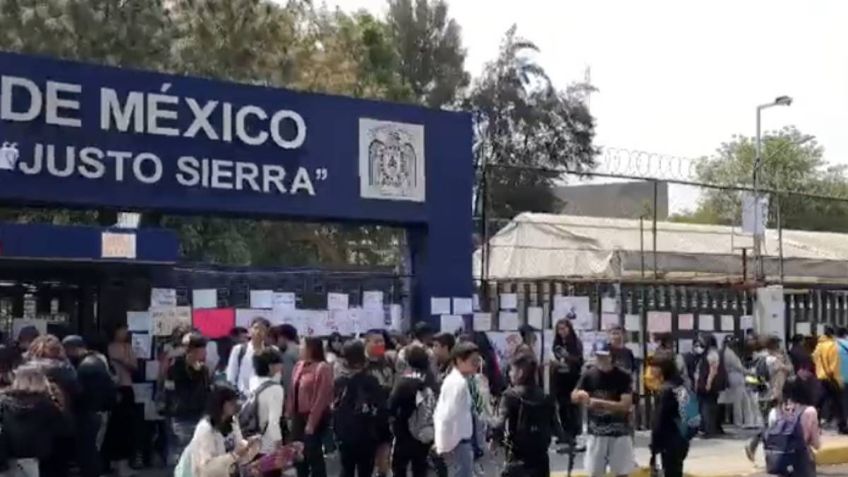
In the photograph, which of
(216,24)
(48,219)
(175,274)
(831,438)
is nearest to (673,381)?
(175,274)

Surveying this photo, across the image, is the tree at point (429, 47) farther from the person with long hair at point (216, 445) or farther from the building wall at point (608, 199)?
the person with long hair at point (216, 445)

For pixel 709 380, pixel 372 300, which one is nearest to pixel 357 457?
pixel 372 300

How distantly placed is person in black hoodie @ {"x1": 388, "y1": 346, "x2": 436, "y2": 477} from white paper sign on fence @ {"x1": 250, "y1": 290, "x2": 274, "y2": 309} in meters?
4.67

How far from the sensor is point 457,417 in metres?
11.9

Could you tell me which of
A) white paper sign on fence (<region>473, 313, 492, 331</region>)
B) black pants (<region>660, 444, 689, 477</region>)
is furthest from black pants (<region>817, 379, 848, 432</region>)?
black pants (<region>660, 444, 689, 477</region>)

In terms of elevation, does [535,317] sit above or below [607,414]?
above

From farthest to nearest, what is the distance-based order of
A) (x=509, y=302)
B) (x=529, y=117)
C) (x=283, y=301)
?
(x=529, y=117) < (x=509, y=302) < (x=283, y=301)

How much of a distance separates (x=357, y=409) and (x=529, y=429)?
1731 millimetres

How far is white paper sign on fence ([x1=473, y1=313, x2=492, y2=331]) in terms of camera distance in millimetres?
19500

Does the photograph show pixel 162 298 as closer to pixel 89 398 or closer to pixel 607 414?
pixel 89 398

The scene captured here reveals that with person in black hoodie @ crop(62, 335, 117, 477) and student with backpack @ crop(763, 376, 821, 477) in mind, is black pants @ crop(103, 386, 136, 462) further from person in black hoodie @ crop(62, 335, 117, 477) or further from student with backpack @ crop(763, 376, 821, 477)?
student with backpack @ crop(763, 376, 821, 477)

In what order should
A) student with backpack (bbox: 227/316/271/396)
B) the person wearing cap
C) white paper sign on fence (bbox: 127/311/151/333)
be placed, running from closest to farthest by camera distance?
the person wearing cap
student with backpack (bbox: 227/316/271/396)
white paper sign on fence (bbox: 127/311/151/333)

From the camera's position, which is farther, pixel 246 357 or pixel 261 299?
pixel 261 299

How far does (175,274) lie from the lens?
56.1 feet
